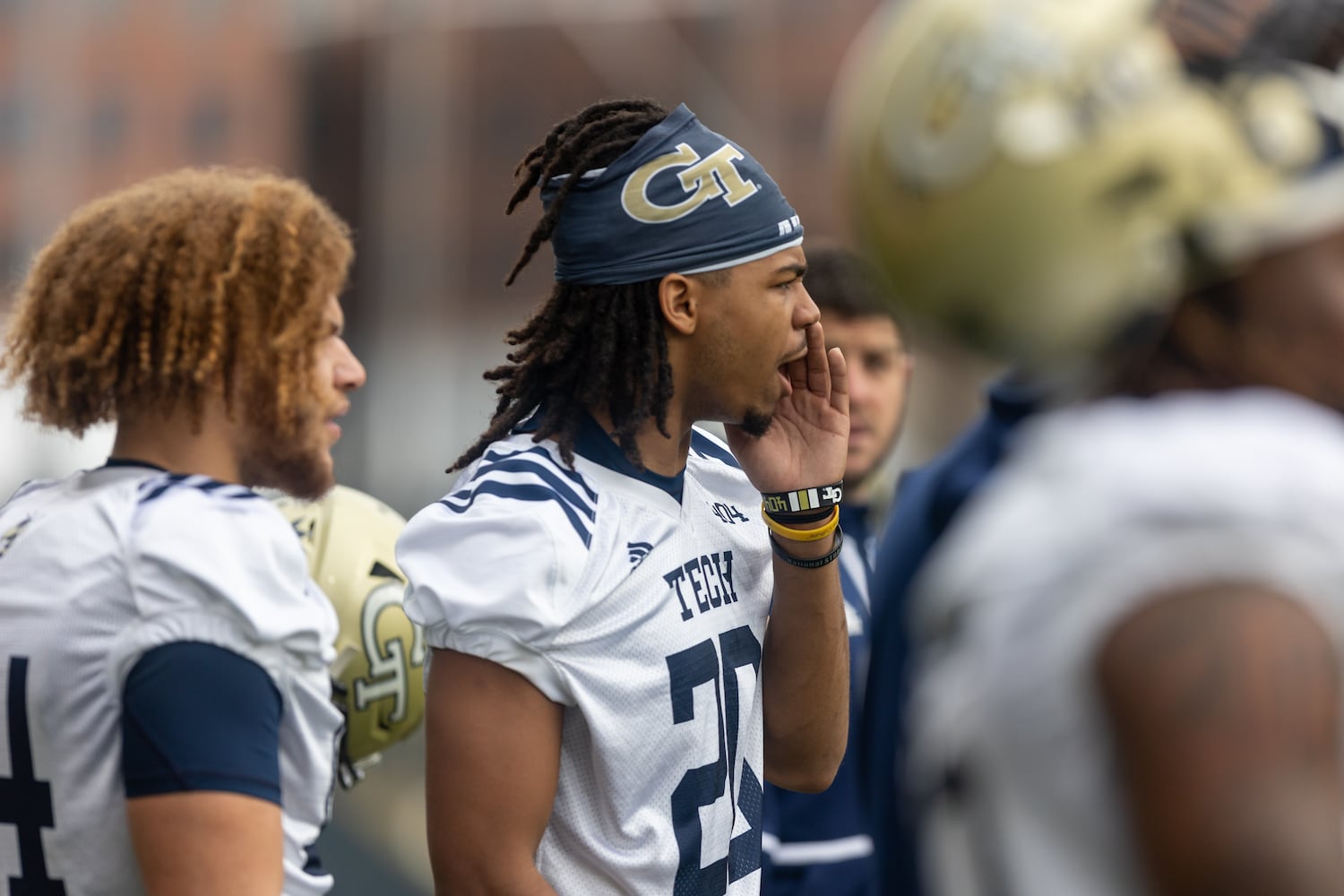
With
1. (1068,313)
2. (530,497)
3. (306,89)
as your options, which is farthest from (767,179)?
(306,89)

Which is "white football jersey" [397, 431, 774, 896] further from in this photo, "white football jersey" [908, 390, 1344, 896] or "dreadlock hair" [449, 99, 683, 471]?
"white football jersey" [908, 390, 1344, 896]

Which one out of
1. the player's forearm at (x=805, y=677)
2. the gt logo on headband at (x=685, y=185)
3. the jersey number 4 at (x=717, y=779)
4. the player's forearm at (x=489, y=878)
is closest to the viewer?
the player's forearm at (x=489, y=878)

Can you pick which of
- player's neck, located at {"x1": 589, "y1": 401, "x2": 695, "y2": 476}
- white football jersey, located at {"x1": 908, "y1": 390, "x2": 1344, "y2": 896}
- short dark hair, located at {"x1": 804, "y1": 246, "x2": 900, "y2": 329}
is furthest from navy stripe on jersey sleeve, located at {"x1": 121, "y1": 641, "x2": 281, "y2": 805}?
short dark hair, located at {"x1": 804, "y1": 246, "x2": 900, "y2": 329}

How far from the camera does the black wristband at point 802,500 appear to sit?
9.07 feet

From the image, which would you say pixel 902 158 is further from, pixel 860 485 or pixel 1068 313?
pixel 860 485

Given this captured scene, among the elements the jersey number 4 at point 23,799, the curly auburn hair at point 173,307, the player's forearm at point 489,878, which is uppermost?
the curly auburn hair at point 173,307

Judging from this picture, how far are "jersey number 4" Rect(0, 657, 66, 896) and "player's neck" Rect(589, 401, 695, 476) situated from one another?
0.98 m

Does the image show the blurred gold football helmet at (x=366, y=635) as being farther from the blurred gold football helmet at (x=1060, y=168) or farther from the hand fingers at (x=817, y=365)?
the blurred gold football helmet at (x=1060, y=168)

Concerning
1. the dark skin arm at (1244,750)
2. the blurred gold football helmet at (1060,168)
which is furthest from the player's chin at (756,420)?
the dark skin arm at (1244,750)

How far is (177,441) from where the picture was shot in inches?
101

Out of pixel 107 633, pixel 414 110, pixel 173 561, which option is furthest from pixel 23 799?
pixel 414 110

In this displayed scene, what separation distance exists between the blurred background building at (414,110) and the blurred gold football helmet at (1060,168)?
18819mm

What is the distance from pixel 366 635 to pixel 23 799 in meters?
0.87

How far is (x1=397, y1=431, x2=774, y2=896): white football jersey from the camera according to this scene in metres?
2.39
